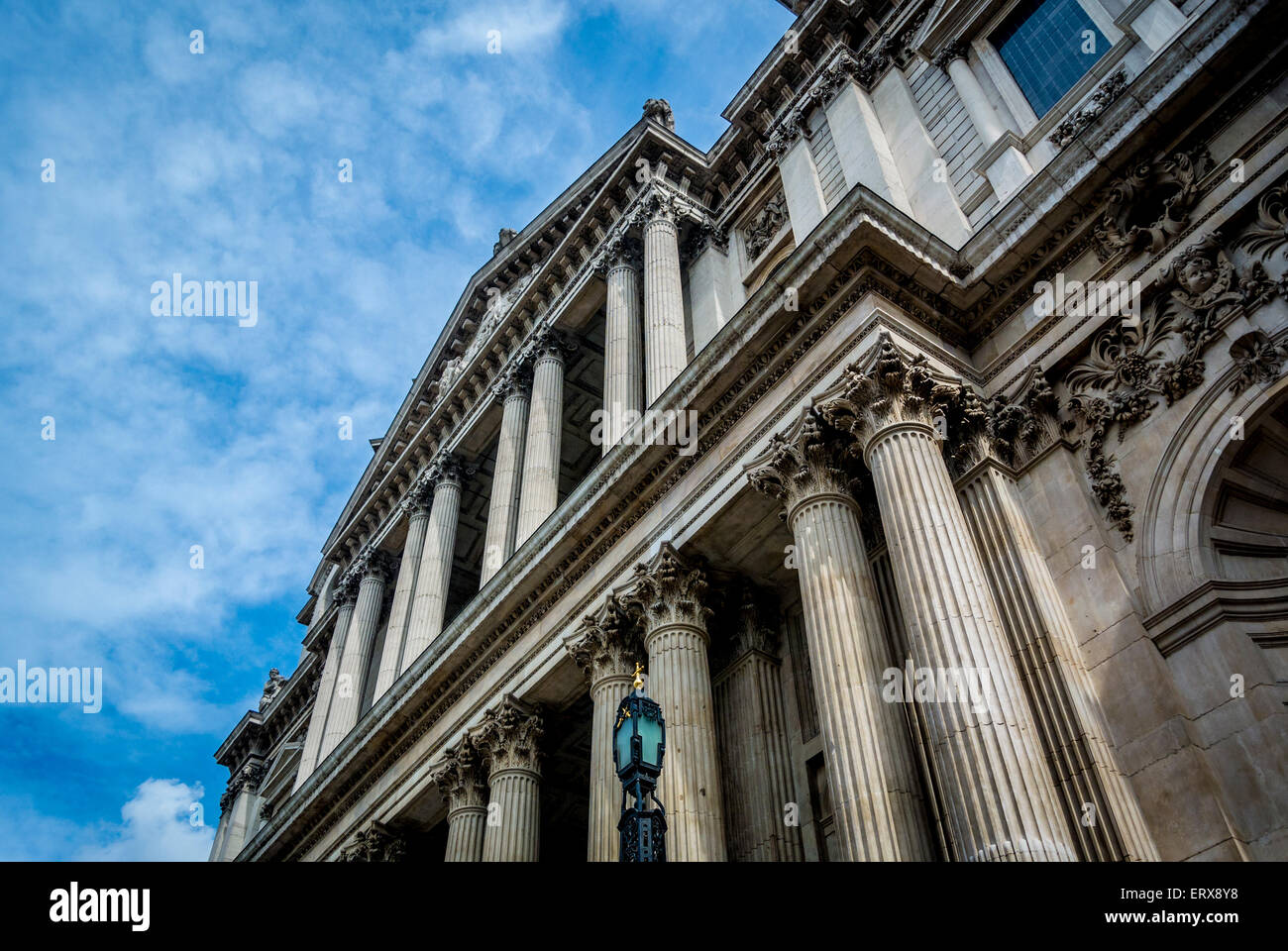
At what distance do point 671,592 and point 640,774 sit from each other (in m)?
8.58

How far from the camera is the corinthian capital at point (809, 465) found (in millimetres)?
15695

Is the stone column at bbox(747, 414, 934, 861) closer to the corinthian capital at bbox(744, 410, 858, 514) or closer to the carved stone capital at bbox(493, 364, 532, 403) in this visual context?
the corinthian capital at bbox(744, 410, 858, 514)

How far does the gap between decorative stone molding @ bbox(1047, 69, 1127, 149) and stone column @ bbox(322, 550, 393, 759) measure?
24705 mm

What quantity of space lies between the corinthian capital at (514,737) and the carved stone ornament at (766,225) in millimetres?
13352

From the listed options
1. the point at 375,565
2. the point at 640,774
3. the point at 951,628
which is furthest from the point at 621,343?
the point at 640,774

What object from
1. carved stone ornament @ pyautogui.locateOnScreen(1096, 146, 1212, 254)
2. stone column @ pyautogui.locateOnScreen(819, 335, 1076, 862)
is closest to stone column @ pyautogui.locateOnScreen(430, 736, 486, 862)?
stone column @ pyautogui.locateOnScreen(819, 335, 1076, 862)

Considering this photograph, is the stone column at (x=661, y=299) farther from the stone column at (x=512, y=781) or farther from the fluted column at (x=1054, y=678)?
the fluted column at (x=1054, y=678)

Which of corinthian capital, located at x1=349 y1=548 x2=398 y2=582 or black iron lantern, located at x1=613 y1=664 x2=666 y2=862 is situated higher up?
corinthian capital, located at x1=349 y1=548 x2=398 y2=582

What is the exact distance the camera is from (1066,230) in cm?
1606

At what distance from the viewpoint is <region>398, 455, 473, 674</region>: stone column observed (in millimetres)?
29312

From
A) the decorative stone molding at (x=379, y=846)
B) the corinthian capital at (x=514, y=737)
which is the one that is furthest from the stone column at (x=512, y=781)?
the decorative stone molding at (x=379, y=846)

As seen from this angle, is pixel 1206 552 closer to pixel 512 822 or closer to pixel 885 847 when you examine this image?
pixel 885 847
